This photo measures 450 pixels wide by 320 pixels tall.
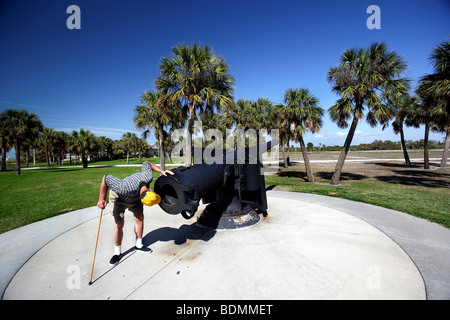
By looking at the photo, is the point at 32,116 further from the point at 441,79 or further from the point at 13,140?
the point at 441,79

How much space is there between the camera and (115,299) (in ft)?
7.32

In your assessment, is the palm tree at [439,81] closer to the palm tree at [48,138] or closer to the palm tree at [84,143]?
the palm tree at [84,143]

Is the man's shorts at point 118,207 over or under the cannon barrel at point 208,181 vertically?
under

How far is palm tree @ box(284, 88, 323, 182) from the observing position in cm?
1221

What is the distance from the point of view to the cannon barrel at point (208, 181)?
2.35 meters

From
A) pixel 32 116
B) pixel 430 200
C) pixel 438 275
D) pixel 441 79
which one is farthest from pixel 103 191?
pixel 32 116

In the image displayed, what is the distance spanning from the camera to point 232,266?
2.85m

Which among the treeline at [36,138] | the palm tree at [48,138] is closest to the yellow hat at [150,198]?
the treeline at [36,138]

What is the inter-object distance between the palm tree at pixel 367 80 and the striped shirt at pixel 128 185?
390 inches

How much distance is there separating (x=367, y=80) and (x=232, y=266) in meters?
10.6

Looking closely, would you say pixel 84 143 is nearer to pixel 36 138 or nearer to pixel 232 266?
pixel 36 138

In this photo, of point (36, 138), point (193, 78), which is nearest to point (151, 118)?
point (193, 78)
